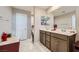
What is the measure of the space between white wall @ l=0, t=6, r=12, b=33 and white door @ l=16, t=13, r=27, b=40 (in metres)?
0.17

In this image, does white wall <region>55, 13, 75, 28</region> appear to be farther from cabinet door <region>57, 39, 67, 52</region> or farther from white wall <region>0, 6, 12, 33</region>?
white wall <region>0, 6, 12, 33</region>

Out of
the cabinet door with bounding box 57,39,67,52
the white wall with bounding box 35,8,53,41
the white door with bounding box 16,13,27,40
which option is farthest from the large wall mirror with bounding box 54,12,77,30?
the white door with bounding box 16,13,27,40

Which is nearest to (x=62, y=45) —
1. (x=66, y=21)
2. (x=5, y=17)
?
(x=66, y=21)

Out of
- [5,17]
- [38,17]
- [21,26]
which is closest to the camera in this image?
[5,17]

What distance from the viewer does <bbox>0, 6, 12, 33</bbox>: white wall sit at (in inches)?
54.8

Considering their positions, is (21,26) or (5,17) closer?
(5,17)

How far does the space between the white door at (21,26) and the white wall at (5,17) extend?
0.57ft

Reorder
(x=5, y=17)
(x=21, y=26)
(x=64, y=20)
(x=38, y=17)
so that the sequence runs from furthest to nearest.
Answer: (x=38, y=17) → (x=64, y=20) → (x=21, y=26) → (x=5, y=17)

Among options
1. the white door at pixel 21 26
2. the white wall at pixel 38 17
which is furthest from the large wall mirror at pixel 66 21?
the white door at pixel 21 26

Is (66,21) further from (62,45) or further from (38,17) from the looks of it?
(38,17)

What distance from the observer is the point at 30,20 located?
187 cm

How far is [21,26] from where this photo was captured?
5.81 ft

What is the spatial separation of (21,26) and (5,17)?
42 cm
